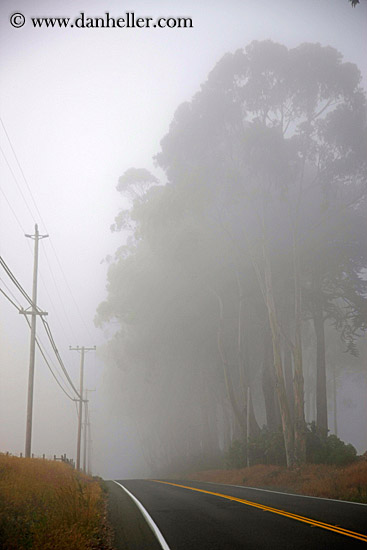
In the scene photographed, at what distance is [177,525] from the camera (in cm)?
1255

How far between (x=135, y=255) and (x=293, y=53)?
18463 mm

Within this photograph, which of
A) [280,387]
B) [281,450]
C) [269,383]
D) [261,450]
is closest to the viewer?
[280,387]

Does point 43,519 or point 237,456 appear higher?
point 43,519

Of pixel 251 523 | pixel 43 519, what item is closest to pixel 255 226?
pixel 251 523

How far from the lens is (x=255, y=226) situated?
1331 inches

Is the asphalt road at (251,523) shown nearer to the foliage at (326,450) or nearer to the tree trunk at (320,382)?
the foliage at (326,450)

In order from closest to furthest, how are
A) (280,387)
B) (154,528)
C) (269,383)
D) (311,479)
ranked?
(154,528) < (311,479) < (280,387) < (269,383)

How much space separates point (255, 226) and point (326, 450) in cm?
1257

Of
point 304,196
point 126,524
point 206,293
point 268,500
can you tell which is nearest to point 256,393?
point 206,293

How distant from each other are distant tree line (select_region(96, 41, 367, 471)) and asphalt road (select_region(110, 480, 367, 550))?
1272 cm

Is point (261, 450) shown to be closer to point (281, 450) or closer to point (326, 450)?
Result: point (281, 450)

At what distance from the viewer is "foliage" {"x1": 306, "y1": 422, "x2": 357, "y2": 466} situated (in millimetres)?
28408

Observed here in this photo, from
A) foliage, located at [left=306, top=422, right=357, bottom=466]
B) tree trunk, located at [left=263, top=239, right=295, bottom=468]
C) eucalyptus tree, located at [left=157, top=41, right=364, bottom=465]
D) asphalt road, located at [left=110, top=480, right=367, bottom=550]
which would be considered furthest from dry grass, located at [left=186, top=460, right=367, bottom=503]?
asphalt road, located at [left=110, top=480, right=367, bottom=550]

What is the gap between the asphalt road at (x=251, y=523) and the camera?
9.88 metres
